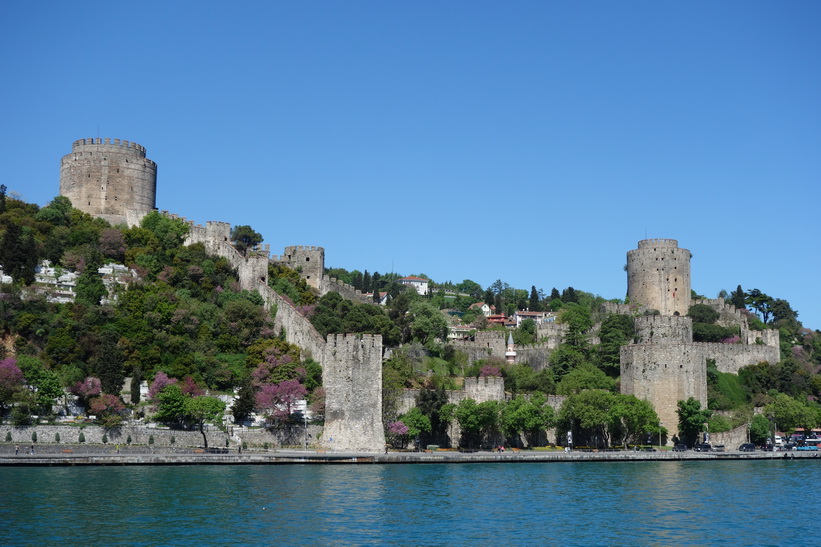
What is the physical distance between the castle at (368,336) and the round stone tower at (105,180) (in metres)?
0.06

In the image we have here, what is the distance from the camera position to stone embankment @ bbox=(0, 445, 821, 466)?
1598 inches

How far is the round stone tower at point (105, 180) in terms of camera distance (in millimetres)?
61344

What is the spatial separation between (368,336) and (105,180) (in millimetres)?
22624

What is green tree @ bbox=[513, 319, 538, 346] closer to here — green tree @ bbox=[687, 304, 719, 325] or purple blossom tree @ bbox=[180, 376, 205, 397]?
green tree @ bbox=[687, 304, 719, 325]

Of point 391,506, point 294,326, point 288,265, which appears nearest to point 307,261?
point 288,265

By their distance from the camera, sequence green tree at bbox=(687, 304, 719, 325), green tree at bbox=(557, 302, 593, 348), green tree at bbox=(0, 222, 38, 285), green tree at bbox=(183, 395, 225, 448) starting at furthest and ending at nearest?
green tree at bbox=(687, 304, 719, 325), green tree at bbox=(557, 302, 593, 348), green tree at bbox=(0, 222, 38, 285), green tree at bbox=(183, 395, 225, 448)

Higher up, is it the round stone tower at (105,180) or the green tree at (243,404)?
the round stone tower at (105,180)

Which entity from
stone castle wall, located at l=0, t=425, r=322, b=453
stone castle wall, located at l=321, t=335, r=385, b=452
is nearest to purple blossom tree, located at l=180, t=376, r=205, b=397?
stone castle wall, located at l=0, t=425, r=322, b=453

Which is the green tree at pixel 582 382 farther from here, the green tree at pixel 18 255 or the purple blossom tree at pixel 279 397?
the green tree at pixel 18 255

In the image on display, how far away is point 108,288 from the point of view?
2084 inches

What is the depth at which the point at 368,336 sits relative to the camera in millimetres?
46531

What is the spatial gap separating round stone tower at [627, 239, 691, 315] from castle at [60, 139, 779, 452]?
0.23 feet

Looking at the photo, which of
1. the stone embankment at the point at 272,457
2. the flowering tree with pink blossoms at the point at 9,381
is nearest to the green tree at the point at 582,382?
the stone embankment at the point at 272,457

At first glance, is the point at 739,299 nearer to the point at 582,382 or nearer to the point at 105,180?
the point at 582,382
